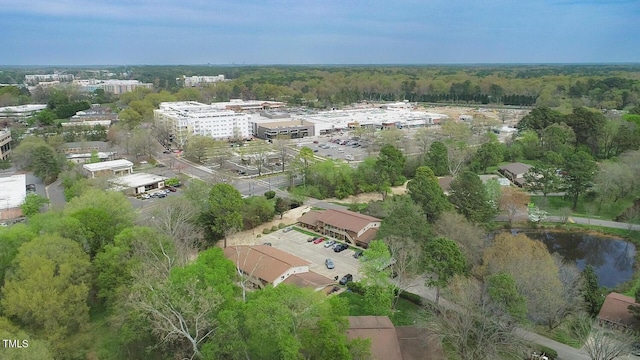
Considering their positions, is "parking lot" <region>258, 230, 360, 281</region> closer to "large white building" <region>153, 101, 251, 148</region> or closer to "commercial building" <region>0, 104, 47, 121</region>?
"large white building" <region>153, 101, 251, 148</region>

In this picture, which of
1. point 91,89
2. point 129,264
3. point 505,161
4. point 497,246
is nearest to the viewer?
point 129,264

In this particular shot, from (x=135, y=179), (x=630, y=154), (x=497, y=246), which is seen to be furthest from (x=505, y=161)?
(x=135, y=179)

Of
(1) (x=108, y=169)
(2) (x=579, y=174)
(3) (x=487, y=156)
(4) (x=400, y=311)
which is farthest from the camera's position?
(3) (x=487, y=156)

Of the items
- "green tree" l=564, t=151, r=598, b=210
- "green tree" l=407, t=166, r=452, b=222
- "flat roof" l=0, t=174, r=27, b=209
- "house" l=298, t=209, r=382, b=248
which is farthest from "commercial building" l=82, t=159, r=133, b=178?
"green tree" l=564, t=151, r=598, b=210

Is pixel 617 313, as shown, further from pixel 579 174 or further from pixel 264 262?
pixel 579 174

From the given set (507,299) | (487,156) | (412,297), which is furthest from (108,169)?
(507,299)

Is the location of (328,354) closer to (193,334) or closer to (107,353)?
(193,334)
